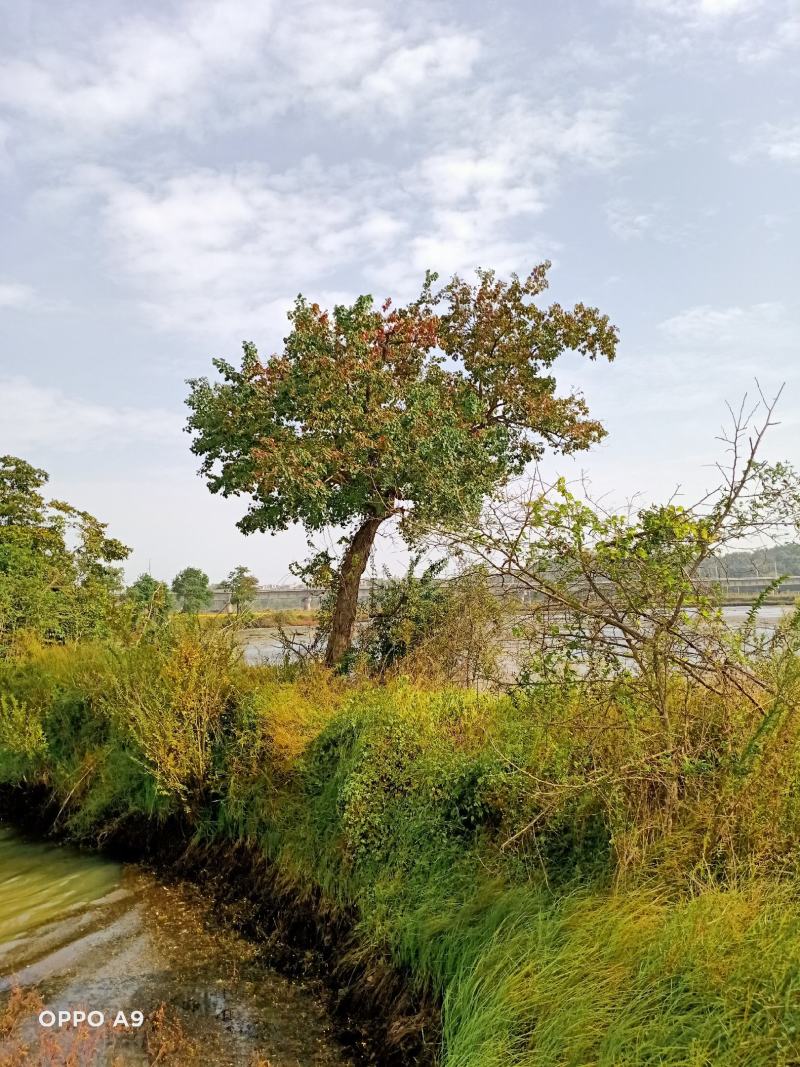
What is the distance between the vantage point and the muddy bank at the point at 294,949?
411 cm

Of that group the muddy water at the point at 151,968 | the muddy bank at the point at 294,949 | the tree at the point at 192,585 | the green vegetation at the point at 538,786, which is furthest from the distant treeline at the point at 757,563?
the tree at the point at 192,585

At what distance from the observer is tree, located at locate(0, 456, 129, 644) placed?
556 inches

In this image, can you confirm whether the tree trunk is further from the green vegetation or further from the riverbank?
the riverbank

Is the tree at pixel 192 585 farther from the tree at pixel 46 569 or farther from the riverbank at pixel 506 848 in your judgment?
the riverbank at pixel 506 848

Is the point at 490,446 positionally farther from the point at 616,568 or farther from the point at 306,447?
the point at 616,568

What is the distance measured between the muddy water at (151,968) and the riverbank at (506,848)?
0.38 metres

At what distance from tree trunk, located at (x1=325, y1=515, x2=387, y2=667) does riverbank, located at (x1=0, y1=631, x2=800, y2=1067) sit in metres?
2.46

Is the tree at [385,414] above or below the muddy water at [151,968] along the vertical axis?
above

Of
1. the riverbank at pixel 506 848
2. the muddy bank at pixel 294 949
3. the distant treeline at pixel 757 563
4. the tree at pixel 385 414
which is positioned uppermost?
the tree at pixel 385 414

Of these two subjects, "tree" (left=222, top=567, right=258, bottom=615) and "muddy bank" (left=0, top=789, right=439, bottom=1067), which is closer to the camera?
"muddy bank" (left=0, top=789, right=439, bottom=1067)

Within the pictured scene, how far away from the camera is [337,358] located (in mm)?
9742

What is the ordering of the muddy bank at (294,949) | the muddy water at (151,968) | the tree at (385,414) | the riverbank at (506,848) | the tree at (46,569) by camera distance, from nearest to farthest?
the riverbank at (506,848)
the muddy bank at (294,949)
the muddy water at (151,968)
the tree at (385,414)
the tree at (46,569)

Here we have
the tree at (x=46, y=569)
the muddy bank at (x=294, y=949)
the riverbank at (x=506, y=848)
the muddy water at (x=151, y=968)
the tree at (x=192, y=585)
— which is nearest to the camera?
the riverbank at (x=506, y=848)

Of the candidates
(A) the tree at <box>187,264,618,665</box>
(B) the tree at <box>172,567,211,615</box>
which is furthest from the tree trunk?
(B) the tree at <box>172,567,211,615</box>
